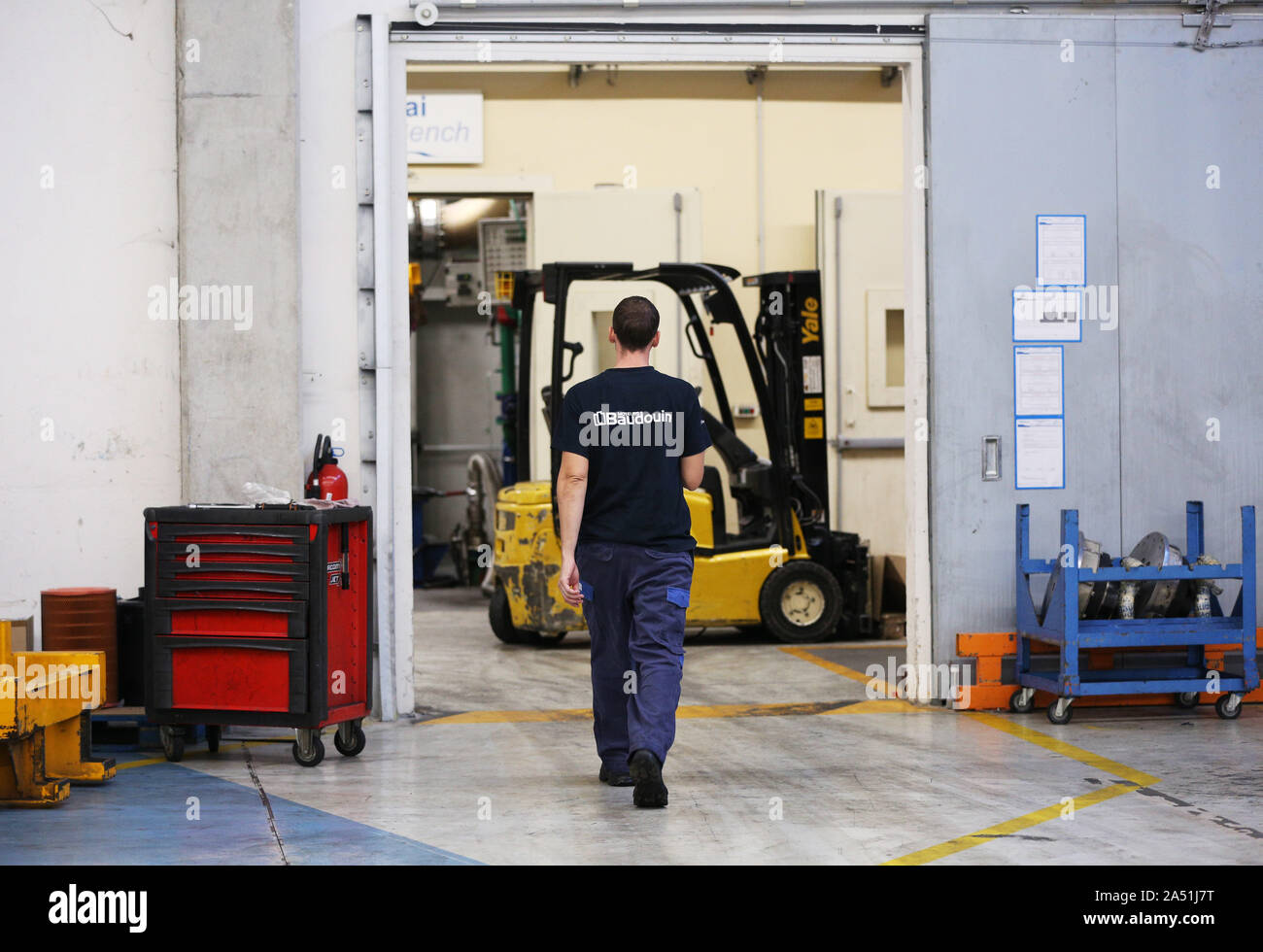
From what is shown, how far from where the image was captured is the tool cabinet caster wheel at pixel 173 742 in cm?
557

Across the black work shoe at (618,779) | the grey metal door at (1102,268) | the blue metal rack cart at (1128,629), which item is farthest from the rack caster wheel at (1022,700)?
the black work shoe at (618,779)

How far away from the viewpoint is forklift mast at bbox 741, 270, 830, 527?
961cm

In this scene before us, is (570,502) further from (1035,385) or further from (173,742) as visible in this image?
(1035,385)

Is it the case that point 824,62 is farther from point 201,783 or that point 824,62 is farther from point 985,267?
point 201,783

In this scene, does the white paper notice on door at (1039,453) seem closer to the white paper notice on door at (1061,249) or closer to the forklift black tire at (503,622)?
the white paper notice on door at (1061,249)

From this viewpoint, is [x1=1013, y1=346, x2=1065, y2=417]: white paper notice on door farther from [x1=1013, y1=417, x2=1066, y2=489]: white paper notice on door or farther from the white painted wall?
the white painted wall

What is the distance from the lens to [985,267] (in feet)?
21.8

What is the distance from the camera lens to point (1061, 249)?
6691mm

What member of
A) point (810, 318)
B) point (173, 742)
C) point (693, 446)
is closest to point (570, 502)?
point (693, 446)

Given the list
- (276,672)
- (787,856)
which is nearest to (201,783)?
(276,672)

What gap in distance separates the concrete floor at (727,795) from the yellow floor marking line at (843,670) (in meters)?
0.20

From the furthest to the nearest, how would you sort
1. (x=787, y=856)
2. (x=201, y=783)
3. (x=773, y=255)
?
(x=773, y=255), (x=201, y=783), (x=787, y=856)

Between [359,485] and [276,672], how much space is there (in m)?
1.29

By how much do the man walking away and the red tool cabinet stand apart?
1171 mm
